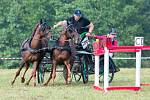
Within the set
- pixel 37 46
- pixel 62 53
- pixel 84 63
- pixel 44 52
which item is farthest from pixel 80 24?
pixel 37 46

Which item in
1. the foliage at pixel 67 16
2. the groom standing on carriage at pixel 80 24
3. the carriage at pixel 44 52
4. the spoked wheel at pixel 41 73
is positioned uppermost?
the groom standing on carriage at pixel 80 24

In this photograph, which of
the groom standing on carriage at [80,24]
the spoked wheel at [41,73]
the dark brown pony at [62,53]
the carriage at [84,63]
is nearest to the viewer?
the dark brown pony at [62,53]

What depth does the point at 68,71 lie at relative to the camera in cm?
1811

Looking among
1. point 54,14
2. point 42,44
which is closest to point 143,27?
point 54,14

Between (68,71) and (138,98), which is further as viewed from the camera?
(68,71)

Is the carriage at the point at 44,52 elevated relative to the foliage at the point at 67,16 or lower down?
elevated

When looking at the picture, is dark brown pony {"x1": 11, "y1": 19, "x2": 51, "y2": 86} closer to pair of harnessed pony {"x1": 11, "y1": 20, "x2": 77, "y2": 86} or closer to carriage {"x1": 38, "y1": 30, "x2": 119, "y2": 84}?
pair of harnessed pony {"x1": 11, "y1": 20, "x2": 77, "y2": 86}

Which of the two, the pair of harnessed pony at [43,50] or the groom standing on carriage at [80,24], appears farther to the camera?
the groom standing on carriage at [80,24]

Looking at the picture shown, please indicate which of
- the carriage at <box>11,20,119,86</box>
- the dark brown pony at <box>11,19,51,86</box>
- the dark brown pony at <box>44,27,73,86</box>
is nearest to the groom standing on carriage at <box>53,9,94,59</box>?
the carriage at <box>11,20,119,86</box>

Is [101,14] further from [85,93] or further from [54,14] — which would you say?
[85,93]

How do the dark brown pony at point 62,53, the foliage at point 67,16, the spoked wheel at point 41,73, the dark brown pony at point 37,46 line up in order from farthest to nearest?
the foliage at point 67,16
the spoked wheel at point 41,73
the dark brown pony at point 62,53
the dark brown pony at point 37,46

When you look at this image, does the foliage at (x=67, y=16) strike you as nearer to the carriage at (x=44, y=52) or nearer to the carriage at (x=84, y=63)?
the carriage at (x=84, y=63)

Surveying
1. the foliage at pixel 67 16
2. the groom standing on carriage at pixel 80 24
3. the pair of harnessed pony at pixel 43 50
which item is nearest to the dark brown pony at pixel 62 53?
the pair of harnessed pony at pixel 43 50

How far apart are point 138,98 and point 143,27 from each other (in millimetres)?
42891
